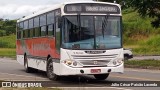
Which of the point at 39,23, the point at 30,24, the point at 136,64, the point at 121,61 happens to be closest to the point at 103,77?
the point at 121,61

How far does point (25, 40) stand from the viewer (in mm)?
24812

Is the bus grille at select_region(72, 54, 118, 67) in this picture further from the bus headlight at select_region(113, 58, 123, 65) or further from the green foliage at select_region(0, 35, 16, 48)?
the green foliage at select_region(0, 35, 16, 48)

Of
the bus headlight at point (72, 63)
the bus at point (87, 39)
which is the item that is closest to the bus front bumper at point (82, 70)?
the bus at point (87, 39)

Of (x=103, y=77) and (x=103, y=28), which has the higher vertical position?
(x=103, y=28)

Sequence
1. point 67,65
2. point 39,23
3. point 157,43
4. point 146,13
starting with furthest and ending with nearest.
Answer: point 157,43, point 146,13, point 39,23, point 67,65

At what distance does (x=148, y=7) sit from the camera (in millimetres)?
27688

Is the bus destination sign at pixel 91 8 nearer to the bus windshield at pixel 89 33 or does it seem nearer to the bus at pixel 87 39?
the bus at pixel 87 39

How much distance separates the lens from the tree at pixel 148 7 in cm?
2744

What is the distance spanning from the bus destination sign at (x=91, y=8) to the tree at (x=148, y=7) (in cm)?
1035

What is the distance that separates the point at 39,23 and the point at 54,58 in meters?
3.59

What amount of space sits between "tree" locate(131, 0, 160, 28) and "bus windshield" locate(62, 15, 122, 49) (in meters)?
10.8

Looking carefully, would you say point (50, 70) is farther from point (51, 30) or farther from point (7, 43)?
point (7, 43)

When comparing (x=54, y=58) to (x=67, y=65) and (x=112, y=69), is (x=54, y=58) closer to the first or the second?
(x=67, y=65)

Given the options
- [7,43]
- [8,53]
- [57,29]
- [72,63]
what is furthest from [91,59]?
[7,43]
